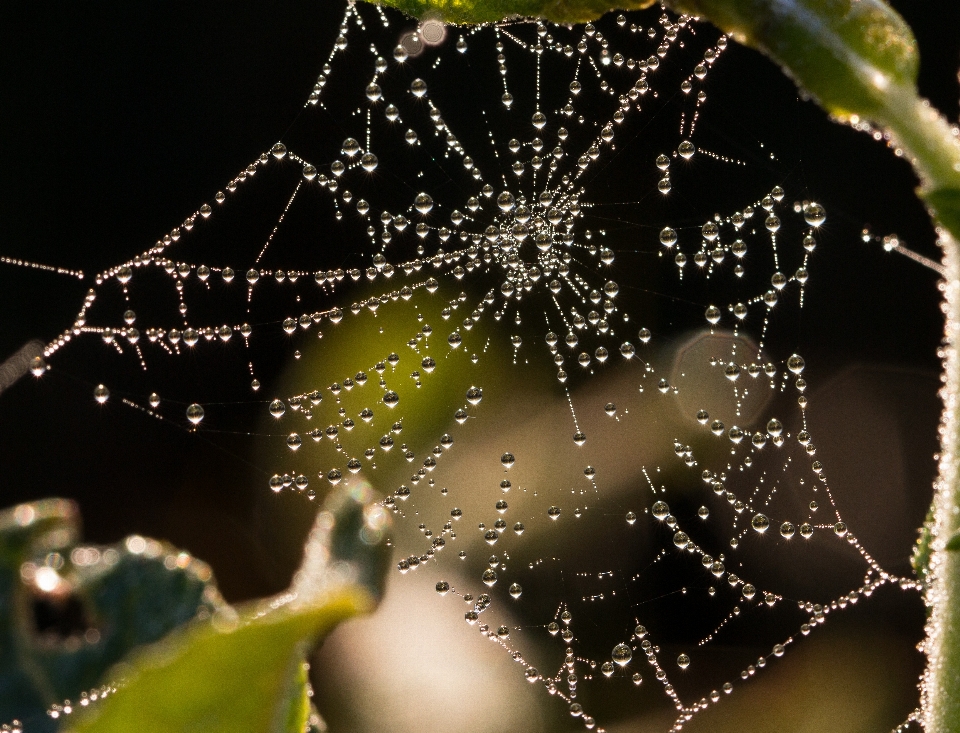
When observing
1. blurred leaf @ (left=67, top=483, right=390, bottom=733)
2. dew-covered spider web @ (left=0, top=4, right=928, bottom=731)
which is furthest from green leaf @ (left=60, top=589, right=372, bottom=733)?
dew-covered spider web @ (left=0, top=4, right=928, bottom=731)

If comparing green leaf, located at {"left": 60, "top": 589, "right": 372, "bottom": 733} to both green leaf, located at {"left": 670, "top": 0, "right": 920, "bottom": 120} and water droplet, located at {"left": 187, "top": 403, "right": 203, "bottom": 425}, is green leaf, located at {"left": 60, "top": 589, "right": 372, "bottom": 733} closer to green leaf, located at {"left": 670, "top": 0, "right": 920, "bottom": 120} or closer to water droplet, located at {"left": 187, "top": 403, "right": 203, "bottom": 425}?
green leaf, located at {"left": 670, "top": 0, "right": 920, "bottom": 120}

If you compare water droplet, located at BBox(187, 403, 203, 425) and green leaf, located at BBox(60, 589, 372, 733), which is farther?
water droplet, located at BBox(187, 403, 203, 425)

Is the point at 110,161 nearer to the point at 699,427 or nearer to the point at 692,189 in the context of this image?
the point at 692,189

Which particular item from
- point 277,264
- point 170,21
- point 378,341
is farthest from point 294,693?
point 170,21

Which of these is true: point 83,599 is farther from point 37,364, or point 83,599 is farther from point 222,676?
point 37,364

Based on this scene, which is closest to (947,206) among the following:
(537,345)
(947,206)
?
(947,206)

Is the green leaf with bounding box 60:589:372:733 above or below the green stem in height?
below
